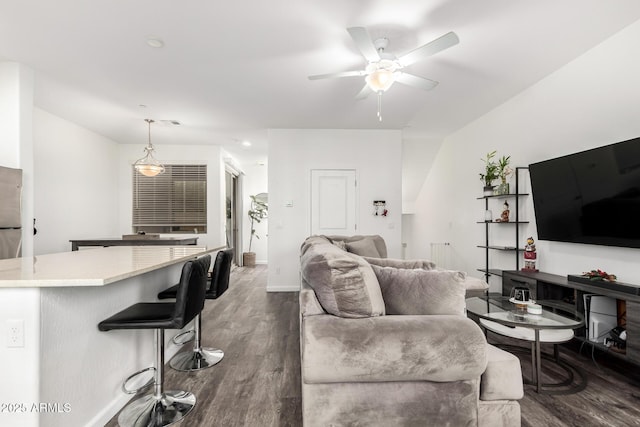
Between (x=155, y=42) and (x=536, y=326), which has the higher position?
(x=155, y=42)

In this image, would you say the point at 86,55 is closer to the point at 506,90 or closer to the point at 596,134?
the point at 506,90

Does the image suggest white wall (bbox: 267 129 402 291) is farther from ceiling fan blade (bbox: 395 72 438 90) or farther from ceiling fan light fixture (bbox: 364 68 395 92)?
ceiling fan light fixture (bbox: 364 68 395 92)

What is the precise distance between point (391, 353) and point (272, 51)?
268 cm

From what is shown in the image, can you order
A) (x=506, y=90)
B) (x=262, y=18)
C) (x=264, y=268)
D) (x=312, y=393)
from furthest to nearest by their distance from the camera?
(x=264, y=268)
(x=506, y=90)
(x=262, y=18)
(x=312, y=393)

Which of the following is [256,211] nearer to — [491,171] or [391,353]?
[491,171]

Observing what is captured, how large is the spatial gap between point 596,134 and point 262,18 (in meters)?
3.12

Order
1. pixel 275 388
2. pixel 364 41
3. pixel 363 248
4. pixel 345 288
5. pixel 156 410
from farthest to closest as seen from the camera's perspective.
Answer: pixel 363 248 → pixel 364 41 → pixel 275 388 → pixel 156 410 → pixel 345 288

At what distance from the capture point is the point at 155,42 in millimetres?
2705

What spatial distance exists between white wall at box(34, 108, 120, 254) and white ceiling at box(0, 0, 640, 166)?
442 mm

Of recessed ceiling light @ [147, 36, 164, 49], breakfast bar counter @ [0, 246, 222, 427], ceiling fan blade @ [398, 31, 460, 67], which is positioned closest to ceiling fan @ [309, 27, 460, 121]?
ceiling fan blade @ [398, 31, 460, 67]

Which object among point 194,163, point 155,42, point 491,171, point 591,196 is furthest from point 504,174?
point 194,163

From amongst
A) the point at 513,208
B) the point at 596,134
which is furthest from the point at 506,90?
the point at 513,208

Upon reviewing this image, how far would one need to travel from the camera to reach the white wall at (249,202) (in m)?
8.36

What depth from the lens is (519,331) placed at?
2.41 m
